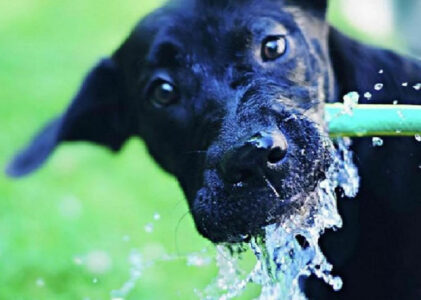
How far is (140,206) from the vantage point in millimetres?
4125

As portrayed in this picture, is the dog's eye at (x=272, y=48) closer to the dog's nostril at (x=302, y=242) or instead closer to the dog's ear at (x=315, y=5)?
the dog's ear at (x=315, y=5)

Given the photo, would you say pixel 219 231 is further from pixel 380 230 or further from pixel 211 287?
pixel 211 287

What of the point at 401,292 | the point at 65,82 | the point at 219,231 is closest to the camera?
the point at 219,231

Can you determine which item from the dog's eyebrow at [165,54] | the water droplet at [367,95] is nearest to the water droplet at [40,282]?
the dog's eyebrow at [165,54]

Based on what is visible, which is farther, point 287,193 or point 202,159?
point 202,159

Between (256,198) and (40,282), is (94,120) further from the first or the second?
(256,198)

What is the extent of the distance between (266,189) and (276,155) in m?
0.09

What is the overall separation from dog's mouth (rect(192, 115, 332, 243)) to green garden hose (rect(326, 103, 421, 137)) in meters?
0.09

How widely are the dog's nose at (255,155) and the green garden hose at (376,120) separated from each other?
0.75 ft

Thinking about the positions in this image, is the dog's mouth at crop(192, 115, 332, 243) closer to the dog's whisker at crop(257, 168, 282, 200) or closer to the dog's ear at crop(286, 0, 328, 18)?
the dog's whisker at crop(257, 168, 282, 200)

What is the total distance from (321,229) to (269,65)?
481 millimetres

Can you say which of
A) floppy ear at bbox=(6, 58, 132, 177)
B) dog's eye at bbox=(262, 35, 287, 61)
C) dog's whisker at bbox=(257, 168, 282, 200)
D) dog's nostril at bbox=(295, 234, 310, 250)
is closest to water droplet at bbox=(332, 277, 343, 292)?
dog's nostril at bbox=(295, 234, 310, 250)

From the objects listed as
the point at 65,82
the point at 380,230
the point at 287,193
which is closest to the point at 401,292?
the point at 380,230

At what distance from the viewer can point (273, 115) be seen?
2252 mm
